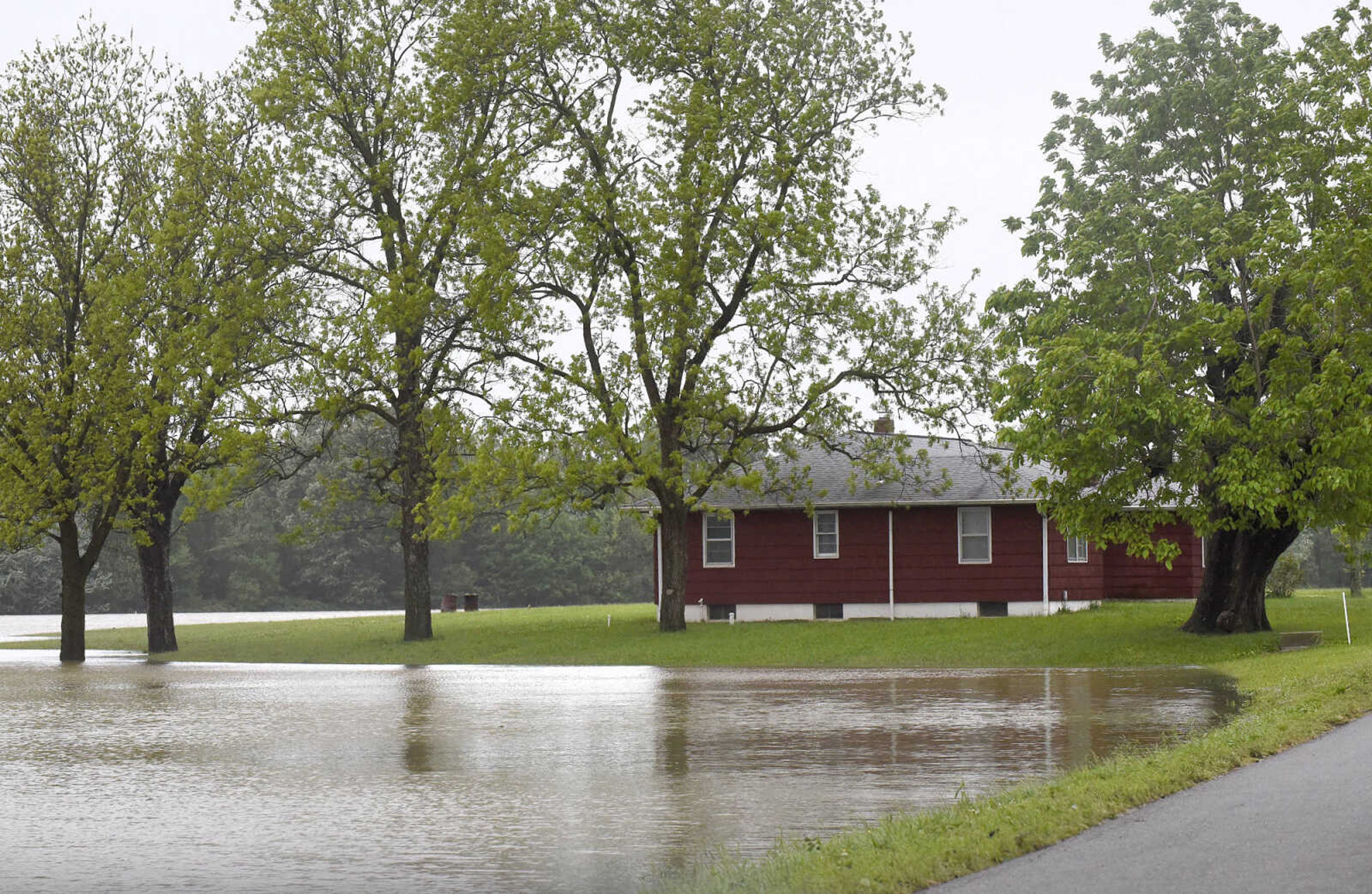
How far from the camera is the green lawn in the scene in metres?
29.8

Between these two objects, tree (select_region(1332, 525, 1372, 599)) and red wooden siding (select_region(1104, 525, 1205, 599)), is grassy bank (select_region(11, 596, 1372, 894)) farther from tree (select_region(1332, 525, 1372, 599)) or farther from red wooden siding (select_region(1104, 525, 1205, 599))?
red wooden siding (select_region(1104, 525, 1205, 599))

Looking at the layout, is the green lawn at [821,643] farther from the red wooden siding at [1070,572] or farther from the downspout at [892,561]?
the downspout at [892,561]

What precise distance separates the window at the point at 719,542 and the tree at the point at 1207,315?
1361cm

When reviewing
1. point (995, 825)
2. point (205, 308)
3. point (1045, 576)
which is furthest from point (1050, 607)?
point (995, 825)

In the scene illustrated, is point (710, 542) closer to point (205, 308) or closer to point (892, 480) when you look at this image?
point (892, 480)

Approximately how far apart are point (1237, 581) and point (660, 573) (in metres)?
17.8

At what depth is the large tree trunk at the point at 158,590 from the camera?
40750mm

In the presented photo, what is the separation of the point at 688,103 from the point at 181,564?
231ft

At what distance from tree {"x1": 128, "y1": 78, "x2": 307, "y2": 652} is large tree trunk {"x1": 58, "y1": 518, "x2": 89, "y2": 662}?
162 centimetres

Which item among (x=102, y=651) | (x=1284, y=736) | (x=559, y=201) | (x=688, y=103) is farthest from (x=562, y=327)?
(x=1284, y=736)

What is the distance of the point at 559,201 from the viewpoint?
37.0 metres

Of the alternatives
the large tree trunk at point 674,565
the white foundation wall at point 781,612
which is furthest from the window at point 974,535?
the large tree trunk at point 674,565

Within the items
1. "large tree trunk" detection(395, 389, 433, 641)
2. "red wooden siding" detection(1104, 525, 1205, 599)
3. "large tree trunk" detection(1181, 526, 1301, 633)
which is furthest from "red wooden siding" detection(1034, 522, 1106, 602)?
"large tree trunk" detection(395, 389, 433, 641)

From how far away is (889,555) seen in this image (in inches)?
1708
